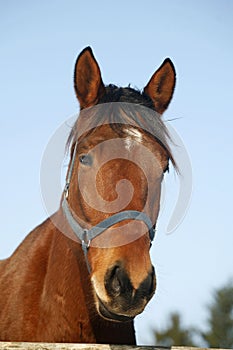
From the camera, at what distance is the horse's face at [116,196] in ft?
11.8

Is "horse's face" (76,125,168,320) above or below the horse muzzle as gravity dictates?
above

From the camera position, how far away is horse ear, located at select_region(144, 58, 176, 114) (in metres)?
5.16

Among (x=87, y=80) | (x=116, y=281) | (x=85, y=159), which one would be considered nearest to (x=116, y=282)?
(x=116, y=281)

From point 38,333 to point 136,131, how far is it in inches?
72.4

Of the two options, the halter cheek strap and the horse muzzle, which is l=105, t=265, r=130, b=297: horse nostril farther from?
the halter cheek strap

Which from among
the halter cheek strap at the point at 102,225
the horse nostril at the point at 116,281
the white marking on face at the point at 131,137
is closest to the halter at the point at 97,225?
the halter cheek strap at the point at 102,225

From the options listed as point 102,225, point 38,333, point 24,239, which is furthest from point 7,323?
point 102,225

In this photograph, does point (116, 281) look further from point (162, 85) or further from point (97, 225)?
point (162, 85)

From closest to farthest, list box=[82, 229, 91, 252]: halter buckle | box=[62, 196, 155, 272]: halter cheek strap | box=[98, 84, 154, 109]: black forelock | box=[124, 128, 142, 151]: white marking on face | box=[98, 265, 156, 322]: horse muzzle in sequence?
box=[98, 265, 156, 322]: horse muzzle → box=[62, 196, 155, 272]: halter cheek strap → box=[82, 229, 91, 252]: halter buckle → box=[124, 128, 142, 151]: white marking on face → box=[98, 84, 154, 109]: black forelock

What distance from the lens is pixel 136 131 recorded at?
442 centimetres

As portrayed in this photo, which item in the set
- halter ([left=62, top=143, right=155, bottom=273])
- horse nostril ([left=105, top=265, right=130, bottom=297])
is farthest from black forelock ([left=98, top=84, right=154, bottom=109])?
horse nostril ([left=105, top=265, right=130, bottom=297])

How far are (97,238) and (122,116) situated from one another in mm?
1093

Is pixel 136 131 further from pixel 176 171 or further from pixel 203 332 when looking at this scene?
pixel 203 332

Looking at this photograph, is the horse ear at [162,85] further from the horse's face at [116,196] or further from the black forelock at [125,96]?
the horse's face at [116,196]
